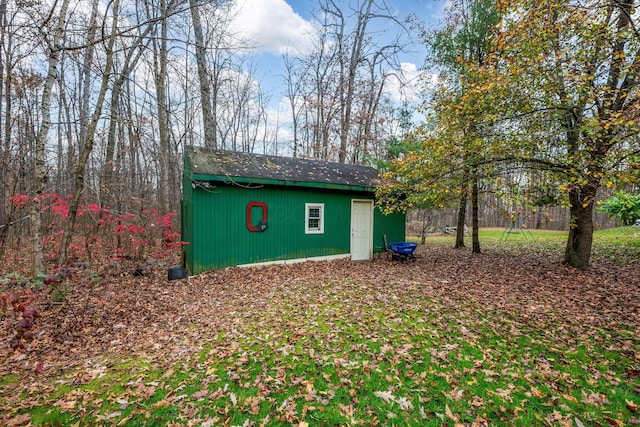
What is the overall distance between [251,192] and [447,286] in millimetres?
5761

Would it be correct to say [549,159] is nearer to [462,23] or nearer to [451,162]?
[451,162]

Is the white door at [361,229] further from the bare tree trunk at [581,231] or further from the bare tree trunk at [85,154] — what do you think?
the bare tree trunk at [85,154]

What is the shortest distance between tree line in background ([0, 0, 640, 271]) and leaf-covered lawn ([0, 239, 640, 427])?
6.76ft

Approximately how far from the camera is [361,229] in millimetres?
10602

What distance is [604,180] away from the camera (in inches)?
212

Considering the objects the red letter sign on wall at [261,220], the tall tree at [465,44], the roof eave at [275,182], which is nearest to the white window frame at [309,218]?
the roof eave at [275,182]

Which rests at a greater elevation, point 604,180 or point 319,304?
point 604,180

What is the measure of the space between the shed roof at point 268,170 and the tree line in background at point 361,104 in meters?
0.80

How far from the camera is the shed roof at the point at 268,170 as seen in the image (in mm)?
8000

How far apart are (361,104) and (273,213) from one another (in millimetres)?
13262

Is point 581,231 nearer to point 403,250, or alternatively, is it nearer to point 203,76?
point 403,250

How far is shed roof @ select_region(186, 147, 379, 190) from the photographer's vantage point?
26.2 feet

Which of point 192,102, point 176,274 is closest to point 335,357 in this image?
point 176,274

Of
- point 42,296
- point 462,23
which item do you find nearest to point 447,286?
point 42,296
